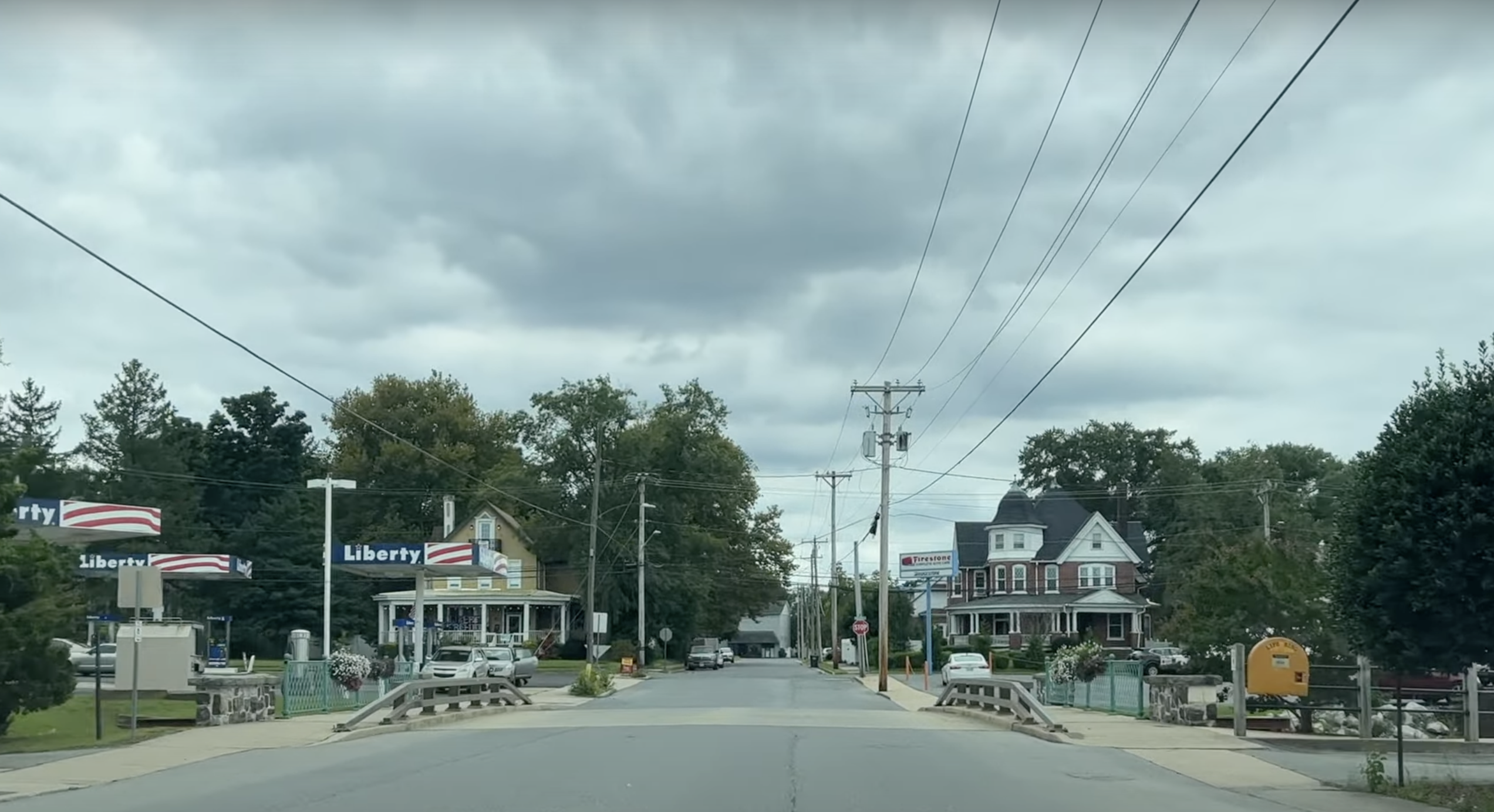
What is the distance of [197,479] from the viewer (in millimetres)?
87188

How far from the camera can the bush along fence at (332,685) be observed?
27.9 m

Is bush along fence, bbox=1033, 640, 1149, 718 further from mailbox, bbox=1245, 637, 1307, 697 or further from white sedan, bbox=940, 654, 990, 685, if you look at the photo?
white sedan, bbox=940, 654, 990, 685

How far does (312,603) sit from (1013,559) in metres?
44.3

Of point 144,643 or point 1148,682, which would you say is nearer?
point 144,643

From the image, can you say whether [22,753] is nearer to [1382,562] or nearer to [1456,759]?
[1382,562]

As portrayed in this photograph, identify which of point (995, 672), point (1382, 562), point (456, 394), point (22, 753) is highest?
point (456, 394)

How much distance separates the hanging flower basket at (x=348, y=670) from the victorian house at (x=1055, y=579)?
59927 millimetres

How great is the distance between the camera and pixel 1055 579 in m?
88.8

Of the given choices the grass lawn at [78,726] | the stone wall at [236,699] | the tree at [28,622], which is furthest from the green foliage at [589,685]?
the tree at [28,622]

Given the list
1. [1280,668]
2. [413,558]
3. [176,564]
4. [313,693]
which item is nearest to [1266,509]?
[413,558]

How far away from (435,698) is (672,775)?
46.9ft

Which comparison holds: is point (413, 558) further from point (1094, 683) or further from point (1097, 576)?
point (1097, 576)

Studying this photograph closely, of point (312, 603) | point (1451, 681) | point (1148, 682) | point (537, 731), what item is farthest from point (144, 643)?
point (312, 603)

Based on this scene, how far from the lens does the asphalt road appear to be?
13.7 metres
